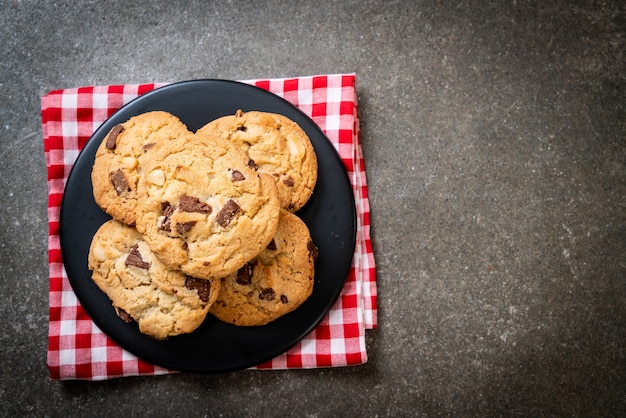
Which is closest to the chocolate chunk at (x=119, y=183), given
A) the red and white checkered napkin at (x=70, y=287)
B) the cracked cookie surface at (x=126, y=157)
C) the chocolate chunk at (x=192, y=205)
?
the cracked cookie surface at (x=126, y=157)

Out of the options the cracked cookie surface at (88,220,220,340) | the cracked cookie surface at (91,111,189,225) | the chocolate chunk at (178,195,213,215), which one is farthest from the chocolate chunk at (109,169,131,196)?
the chocolate chunk at (178,195,213,215)

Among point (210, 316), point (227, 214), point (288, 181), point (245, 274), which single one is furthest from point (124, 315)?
point (288, 181)

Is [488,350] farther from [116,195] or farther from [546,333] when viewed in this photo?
[116,195]

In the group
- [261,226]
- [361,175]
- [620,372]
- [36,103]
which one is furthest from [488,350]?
[36,103]

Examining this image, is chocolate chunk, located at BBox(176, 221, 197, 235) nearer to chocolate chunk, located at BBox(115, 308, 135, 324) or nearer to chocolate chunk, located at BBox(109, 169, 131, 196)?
chocolate chunk, located at BBox(109, 169, 131, 196)

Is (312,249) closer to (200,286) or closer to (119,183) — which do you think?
(200,286)

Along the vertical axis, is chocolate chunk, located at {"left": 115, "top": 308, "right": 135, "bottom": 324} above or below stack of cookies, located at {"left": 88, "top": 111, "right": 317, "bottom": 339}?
below
